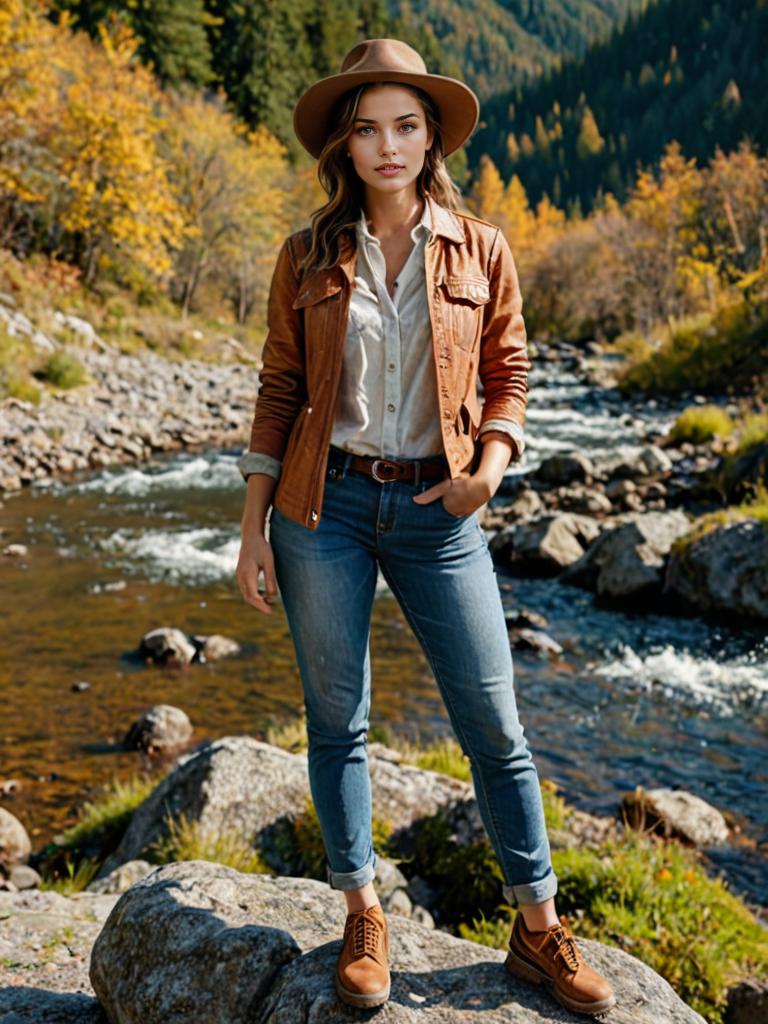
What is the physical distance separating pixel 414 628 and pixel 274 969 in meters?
1.07

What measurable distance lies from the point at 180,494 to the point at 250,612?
5311 mm

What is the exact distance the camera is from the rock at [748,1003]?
3373mm

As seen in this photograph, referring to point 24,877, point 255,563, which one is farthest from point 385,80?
point 24,877

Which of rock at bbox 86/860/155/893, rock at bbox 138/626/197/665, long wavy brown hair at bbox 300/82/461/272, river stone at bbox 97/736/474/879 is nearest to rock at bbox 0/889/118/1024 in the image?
rock at bbox 86/860/155/893

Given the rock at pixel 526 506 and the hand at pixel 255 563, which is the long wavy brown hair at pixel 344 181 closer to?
the hand at pixel 255 563

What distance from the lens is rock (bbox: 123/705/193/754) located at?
275 inches

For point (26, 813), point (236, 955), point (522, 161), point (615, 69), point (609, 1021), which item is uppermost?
point (615, 69)

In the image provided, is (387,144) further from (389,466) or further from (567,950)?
(567,950)

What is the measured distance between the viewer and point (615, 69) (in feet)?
488

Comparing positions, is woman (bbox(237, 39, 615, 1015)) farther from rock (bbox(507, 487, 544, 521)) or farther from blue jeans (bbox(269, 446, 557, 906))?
rock (bbox(507, 487, 544, 521))

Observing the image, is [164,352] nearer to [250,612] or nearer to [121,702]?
[250,612]

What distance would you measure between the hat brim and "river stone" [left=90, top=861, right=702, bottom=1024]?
89.6 inches

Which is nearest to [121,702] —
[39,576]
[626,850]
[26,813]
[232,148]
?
[26,813]

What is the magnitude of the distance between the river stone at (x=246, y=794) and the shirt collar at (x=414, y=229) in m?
3.28
